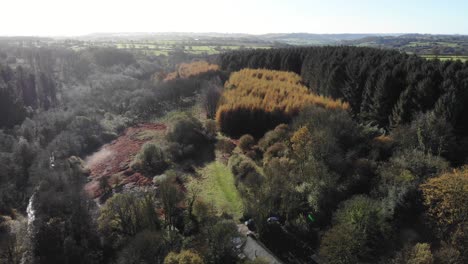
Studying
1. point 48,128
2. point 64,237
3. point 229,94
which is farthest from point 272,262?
point 48,128

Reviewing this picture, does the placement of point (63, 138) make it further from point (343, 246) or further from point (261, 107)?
point (343, 246)

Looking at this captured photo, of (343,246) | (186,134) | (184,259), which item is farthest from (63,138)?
(343,246)

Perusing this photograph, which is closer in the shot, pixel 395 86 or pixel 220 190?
pixel 220 190

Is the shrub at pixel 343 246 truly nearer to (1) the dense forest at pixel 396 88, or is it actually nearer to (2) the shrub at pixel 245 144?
(1) the dense forest at pixel 396 88

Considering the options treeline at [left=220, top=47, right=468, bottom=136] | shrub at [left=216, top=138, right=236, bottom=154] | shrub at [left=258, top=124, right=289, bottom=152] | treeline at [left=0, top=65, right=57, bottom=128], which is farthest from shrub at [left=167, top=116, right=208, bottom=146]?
treeline at [left=0, top=65, right=57, bottom=128]

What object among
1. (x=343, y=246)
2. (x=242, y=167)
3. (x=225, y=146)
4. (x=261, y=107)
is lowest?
(x=225, y=146)

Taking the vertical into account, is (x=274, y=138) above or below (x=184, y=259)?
above
